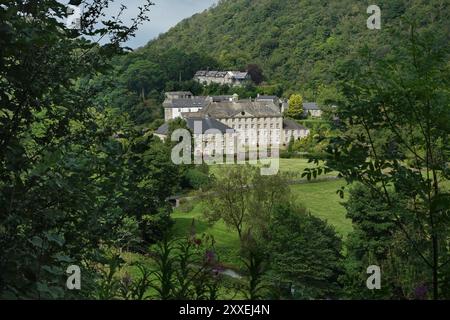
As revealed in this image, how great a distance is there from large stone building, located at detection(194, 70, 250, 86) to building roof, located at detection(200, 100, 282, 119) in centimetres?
3187

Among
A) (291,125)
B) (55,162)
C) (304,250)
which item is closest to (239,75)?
(291,125)

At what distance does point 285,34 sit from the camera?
126 meters

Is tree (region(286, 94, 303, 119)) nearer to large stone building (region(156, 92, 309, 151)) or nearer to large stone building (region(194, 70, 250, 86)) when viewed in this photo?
large stone building (region(156, 92, 309, 151))

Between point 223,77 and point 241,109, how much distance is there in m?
36.5

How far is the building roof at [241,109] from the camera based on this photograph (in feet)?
227

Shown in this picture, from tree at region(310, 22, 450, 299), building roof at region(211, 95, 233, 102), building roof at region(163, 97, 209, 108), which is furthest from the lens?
building roof at region(211, 95, 233, 102)

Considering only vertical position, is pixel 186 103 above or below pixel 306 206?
above

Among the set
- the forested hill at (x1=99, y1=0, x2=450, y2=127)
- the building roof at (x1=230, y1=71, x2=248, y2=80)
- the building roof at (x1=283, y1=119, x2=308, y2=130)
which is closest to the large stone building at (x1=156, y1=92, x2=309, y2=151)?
the building roof at (x1=283, y1=119, x2=308, y2=130)

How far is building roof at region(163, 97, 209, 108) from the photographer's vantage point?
76000mm

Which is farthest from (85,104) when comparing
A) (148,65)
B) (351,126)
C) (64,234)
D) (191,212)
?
(148,65)

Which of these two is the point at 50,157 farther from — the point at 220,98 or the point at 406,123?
the point at 220,98

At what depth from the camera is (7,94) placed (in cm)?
338
